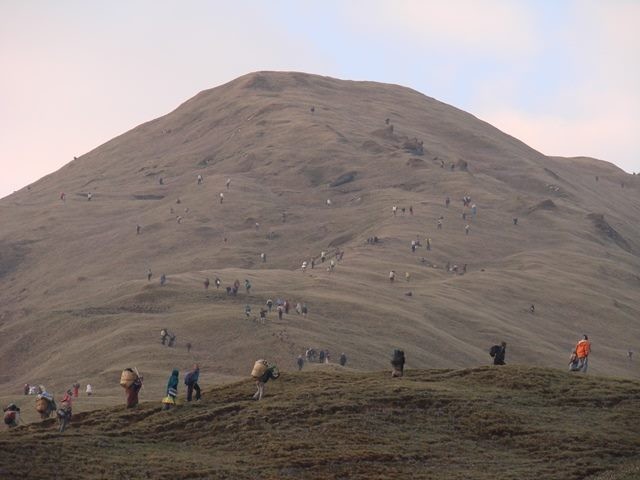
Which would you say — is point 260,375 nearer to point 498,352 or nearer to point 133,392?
point 133,392

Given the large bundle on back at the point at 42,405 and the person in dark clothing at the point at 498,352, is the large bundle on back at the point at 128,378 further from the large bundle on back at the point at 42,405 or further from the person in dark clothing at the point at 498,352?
the person in dark clothing at the point at 498,352

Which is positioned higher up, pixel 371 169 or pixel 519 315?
pixel 371 169

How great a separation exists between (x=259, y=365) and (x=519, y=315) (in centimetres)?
8338

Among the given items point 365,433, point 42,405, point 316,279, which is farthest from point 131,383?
point 316,279

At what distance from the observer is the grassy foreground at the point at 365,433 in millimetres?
38719

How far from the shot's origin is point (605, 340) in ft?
414

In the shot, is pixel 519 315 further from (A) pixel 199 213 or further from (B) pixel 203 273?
(A) pixel 199 213

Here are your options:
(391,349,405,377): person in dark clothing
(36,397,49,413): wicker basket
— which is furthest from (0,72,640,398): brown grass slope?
(391,349,405,377): person in dark clothing

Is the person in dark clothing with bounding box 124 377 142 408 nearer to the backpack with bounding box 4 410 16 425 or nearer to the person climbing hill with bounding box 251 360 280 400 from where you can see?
the person climbing hill with bounding box 251 360 280 400

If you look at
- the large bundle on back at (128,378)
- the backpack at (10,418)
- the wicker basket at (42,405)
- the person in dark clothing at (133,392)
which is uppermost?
the large bundle on back at (128,378)

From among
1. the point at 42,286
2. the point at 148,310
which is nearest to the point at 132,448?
the point at 148,310

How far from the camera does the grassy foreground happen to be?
3872 cm

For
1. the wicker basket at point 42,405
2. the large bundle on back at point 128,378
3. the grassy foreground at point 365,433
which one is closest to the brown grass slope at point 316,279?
the wicker basket at point 42,405

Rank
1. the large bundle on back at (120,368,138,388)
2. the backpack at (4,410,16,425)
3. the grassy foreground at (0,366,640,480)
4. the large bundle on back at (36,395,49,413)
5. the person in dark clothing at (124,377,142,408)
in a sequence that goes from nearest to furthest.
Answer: the grassy foreground at (0,366,640,480) < the large bundle on back at (120,368,138,388) < the person in dark clothing at (124,377,142,408) < the large bundle on back at (36,395,49,413) < the backpack at (4,410,16,425)
